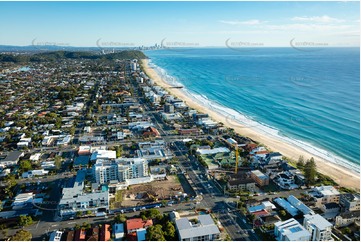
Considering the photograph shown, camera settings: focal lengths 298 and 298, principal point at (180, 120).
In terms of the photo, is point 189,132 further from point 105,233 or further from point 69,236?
point 69,236

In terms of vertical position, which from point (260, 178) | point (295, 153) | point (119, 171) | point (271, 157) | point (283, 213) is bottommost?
point (295, 153)

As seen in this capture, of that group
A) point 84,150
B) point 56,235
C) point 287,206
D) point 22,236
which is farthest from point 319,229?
point 84,150

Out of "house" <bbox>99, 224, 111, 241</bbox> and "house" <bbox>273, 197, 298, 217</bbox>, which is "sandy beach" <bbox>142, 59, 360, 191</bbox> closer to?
"house" <bbox>273, 197, 298, 217</bbox>

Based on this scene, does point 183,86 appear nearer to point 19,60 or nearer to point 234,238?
point 234,238

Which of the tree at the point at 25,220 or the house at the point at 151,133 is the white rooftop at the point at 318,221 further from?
the house at the point at 151,133

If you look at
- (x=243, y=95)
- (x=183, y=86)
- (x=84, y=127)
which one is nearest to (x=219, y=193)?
(x=84, y=127)

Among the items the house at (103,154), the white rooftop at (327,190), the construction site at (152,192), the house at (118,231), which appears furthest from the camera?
the house at (103,154)

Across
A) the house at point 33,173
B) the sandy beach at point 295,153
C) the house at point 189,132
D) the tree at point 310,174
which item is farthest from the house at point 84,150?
the tree at point 310,174
